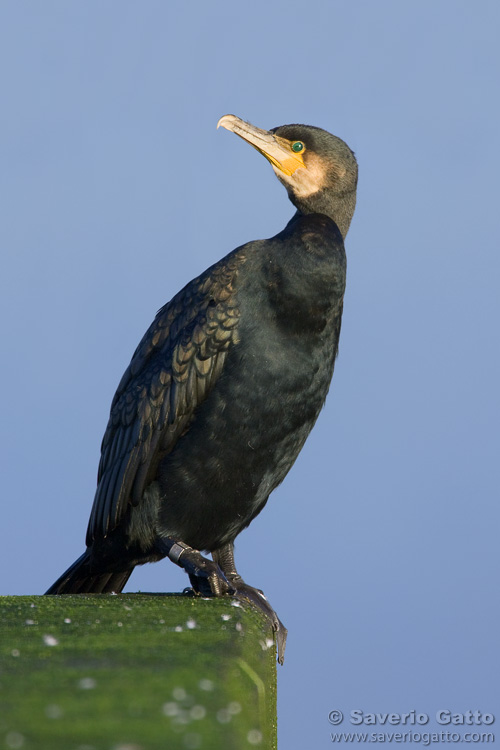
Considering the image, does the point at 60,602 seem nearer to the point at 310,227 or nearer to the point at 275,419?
the point at 275,419

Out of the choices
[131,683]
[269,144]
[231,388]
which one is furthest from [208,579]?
[269,144]

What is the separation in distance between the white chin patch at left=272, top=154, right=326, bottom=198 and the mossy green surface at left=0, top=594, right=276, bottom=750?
70.1 inches

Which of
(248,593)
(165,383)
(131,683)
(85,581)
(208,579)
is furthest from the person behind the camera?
(85,581)

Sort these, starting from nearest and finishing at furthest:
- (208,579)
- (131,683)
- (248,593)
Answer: (131,683) → (208,579) → (248,593)

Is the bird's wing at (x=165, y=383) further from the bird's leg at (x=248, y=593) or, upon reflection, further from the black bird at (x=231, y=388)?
the bird's leg at (x=248, y=593)

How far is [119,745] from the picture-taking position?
1.79 m

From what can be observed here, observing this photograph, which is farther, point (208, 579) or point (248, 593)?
point (248, 593)

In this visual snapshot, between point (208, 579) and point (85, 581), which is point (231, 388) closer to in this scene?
point (208, 579)

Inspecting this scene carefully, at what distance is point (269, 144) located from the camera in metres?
3.86

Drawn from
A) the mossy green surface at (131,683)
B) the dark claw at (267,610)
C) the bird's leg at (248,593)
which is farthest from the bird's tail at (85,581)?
the mossy green surface at (131,683)

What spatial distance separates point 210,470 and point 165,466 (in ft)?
0.61

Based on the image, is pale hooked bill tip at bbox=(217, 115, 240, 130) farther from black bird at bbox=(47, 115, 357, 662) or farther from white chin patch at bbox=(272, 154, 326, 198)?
white chin patch at bbox=(272, 154, 326, 198)

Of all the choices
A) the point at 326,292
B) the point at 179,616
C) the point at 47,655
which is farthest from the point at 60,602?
the point at 326,292

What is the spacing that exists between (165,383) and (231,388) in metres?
0.27
